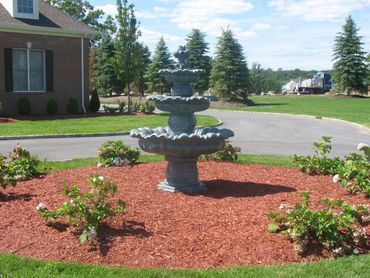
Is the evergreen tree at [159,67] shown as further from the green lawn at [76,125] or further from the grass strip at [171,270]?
the grass strip at [171,270]

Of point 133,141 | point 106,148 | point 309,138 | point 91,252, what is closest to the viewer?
point 91,252

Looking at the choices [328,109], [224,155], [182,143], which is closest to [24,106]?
[224,155]

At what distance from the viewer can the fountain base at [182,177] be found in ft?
26.0

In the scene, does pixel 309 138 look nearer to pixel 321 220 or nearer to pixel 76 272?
pixel 321 220

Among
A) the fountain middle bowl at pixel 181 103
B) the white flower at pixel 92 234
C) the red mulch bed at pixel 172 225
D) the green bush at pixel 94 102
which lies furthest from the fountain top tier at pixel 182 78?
the green bush at pixel 94 102

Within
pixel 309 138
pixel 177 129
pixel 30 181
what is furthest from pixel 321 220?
pixel 309 138

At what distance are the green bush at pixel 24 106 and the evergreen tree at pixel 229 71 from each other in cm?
2323

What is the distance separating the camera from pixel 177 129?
8109 mm

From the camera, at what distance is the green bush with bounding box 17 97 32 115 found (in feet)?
80.8

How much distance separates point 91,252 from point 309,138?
47.4 ft

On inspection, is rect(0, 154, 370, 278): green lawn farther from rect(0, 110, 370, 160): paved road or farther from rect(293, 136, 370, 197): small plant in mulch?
rect(0, 110, 370, 160): paved road

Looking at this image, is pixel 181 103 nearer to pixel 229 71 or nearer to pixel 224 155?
pixel 224 155

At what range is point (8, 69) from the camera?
960 inches

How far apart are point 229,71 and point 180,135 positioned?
3919cm
